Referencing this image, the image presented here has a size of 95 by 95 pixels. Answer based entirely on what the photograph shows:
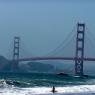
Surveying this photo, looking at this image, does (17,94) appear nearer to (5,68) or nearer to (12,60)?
(12,60)

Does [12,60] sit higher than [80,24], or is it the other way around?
[80,24]

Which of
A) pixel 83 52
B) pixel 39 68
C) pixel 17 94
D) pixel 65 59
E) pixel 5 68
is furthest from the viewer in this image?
pixel 39 68

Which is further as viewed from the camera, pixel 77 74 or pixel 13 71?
pixel 13 71

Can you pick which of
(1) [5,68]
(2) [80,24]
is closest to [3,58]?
(1) [5,68]

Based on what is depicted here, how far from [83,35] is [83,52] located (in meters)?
6.17

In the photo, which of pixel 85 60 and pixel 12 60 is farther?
pixel 12 60

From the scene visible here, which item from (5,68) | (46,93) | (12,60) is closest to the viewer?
(46,93)

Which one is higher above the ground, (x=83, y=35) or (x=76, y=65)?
(x=83, y=35)

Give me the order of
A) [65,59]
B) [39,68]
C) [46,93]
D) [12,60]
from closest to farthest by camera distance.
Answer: [46,93], [65,59], [12,60], [39,68]

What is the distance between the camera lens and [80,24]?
73.3 m

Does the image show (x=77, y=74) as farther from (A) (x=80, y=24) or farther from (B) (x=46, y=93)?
(B) (x=46, y=93)

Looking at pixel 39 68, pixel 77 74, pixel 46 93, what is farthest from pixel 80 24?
pixel 46 93

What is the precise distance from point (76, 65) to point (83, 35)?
7336mm

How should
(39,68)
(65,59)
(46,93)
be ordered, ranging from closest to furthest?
(46,93) < (65,59) < (39,68)
